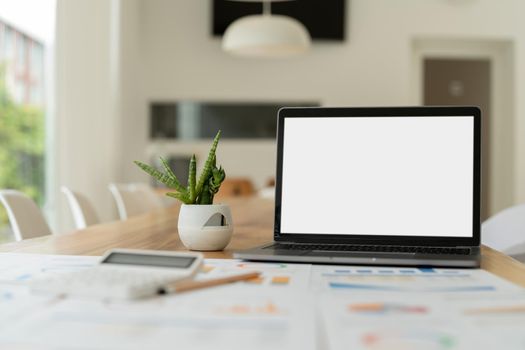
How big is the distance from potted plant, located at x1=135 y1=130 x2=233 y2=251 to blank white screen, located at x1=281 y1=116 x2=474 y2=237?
12cm

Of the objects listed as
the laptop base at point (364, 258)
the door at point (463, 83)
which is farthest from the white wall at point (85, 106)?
the laptop base at point (364, 258)

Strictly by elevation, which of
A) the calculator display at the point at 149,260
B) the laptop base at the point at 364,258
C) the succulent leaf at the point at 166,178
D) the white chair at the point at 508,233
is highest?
the succulent leaf at the point at 166,178

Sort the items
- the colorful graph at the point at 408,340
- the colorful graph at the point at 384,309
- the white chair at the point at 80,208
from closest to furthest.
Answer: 1. the colorful graph at the point at 408,340
2. the colorful graph at the point at 384,309
3. the white chair at the point at 80,208

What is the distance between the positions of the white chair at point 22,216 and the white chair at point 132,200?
85 centimetres

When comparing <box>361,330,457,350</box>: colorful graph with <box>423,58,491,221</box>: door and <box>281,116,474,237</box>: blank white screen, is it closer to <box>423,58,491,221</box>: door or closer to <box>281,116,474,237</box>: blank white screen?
<box>281,116,474,237</box>: blank white screen

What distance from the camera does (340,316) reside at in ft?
2.46

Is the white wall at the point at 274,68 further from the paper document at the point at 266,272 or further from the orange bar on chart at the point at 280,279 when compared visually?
the orange bar on chart at the point at 280,279

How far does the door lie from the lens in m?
7.23

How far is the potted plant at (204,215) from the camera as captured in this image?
4.25 feet

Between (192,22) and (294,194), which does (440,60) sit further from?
(294,194)

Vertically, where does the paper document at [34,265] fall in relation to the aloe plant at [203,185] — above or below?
below

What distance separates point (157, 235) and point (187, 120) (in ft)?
17.1

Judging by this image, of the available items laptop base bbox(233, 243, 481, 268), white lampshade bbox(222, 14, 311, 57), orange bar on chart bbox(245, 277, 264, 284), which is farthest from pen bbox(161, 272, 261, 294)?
white lampshade bbox(222, 14, 311, 57)

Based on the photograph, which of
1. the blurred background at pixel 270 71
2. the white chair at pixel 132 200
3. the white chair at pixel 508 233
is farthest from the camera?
the blurred background at pixel 270 71
